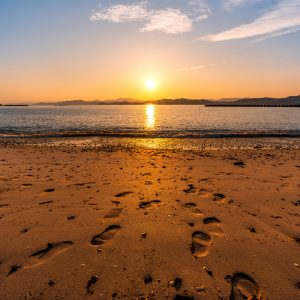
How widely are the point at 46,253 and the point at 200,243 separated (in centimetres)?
288

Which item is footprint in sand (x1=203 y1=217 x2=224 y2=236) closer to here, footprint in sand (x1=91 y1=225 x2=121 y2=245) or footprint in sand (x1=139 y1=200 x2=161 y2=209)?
footprint in sand (x1=139 y1=200 x2=161 y2=209)

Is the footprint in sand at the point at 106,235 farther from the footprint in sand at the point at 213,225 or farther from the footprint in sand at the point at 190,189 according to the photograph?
the footprint in sand at the point at 190,189

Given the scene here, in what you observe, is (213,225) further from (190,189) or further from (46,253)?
(46,253)

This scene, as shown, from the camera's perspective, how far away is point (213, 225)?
227 inches

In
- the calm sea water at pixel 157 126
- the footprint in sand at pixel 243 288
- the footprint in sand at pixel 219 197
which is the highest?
the footprint in sand at pixel 243 288

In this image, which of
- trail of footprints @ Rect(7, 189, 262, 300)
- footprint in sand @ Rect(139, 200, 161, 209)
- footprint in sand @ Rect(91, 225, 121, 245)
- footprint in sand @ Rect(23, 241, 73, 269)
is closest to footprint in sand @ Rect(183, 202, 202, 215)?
trail of footprints @ Rect(7, 189, 262, 300)

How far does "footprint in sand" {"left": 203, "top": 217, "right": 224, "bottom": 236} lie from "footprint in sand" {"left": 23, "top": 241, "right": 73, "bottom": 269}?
289 centimetres

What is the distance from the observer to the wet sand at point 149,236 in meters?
3.85

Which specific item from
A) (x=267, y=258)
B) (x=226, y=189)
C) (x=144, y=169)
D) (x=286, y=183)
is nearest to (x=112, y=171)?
(x=144, y=169)

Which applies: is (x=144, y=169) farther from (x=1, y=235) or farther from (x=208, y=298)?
(x=208, y=298)

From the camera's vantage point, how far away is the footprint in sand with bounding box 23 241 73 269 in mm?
4387

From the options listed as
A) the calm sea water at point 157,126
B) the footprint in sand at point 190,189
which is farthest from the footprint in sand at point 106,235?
the calm sea water at point 157,126

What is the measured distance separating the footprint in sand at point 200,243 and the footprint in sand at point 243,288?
745 millimetres

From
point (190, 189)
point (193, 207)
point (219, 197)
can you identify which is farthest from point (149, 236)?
point (190, 189)
